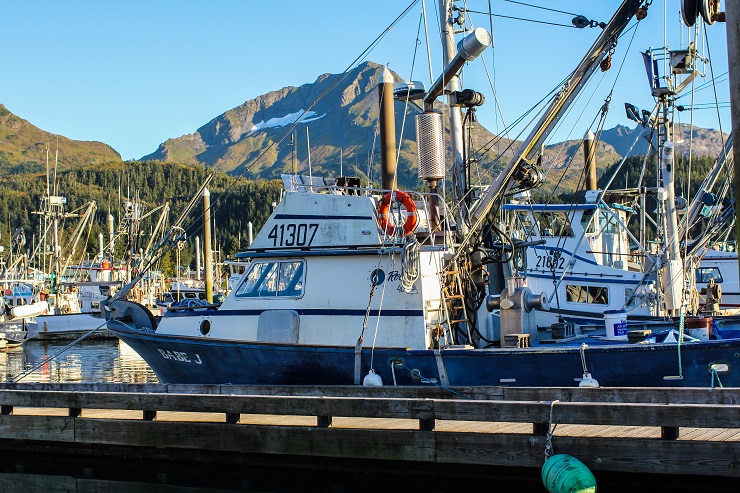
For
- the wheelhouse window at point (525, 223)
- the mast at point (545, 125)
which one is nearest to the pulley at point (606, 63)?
the mast at point (545, 125)

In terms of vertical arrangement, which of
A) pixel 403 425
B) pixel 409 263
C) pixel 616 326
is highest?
pixel 409 263

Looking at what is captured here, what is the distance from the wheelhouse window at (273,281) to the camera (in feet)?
46.3

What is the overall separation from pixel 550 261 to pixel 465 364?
12853 millimetres

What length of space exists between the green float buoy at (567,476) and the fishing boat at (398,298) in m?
3.20

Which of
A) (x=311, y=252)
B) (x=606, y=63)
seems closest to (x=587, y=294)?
(x=606, y=63)

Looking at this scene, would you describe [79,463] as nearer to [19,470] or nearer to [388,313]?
[19,470]

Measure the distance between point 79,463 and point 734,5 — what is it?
9465 millimetres

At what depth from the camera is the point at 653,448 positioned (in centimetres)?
878

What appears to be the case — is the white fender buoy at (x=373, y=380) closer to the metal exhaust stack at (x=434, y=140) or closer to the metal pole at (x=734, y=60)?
the metal exhaust stack at (x=434, y=140)

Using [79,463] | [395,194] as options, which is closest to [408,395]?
[395,194]

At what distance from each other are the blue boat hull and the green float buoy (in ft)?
10.5

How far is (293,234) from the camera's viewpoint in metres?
14.3

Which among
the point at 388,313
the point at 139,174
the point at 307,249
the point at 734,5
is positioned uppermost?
the point at 139,174

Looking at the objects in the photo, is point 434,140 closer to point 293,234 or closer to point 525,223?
point 293,234
